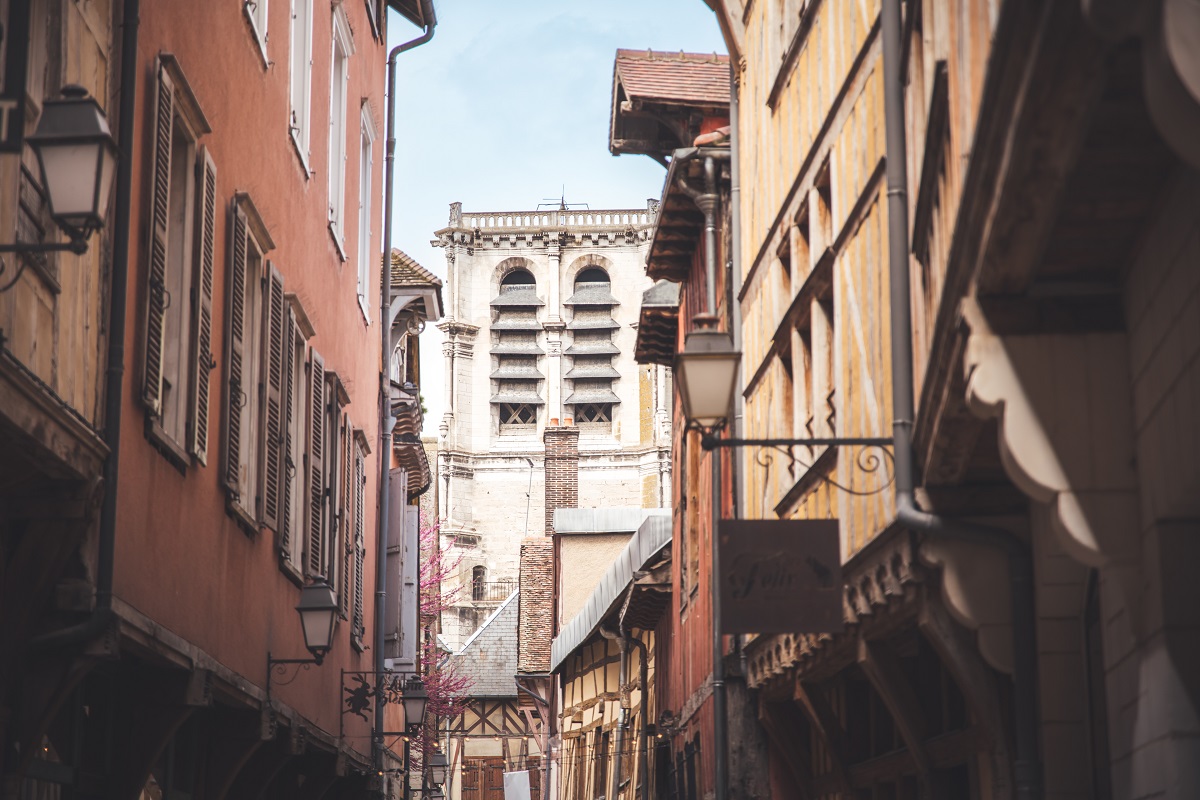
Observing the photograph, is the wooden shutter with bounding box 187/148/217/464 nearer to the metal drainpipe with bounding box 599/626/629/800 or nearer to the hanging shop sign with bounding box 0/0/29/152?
the hanging shop sign with bounding box 0/0/29/152

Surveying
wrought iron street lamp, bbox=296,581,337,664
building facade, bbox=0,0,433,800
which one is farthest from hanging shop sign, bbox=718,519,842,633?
wrought iron street lamp, bbox=296,581,337,664

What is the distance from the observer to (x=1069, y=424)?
490cm

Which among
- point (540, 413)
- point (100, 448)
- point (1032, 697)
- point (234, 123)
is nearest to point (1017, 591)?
point (1032, 697)

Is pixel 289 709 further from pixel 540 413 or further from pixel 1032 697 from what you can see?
pixel 540 413

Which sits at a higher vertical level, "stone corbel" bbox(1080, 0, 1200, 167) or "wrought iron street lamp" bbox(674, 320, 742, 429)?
"wrought iron street lamp" bbox(674, 320, 742, 429)

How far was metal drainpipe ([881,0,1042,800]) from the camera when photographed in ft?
21.1

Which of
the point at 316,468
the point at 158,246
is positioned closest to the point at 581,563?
the point at 316,468

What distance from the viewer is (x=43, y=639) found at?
6.64 metres

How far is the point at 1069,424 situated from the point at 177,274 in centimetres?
535

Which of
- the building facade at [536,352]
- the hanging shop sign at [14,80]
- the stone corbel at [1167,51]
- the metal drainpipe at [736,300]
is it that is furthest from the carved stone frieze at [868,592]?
the building facade at [536,352]

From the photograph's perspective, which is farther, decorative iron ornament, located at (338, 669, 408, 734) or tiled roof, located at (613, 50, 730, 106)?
tiled roof, located at (613, 50, 730, 106)

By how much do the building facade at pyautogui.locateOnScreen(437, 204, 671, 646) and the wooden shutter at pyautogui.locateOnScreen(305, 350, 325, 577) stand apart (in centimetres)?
6436

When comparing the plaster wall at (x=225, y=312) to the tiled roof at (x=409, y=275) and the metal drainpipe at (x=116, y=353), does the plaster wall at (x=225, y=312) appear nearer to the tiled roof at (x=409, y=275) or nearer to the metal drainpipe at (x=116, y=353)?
the metal drainpipe at (x=116, y=353)

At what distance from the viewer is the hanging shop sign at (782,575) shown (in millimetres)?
8219
